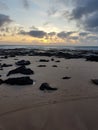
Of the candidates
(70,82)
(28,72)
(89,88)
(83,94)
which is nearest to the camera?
(83,94)

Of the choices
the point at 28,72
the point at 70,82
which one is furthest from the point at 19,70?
the point at 70,82

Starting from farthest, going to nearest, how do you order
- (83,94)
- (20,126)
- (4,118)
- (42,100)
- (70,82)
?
(70,82) < (83,94) < (42,100) < (4,118) < (20,126)

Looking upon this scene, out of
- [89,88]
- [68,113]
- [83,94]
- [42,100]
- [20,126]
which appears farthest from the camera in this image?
[89,88]

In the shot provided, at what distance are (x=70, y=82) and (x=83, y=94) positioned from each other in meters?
2.52

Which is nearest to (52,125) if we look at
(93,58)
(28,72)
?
(28,72)

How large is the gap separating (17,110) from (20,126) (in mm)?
1325

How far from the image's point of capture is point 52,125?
5734 millimetres

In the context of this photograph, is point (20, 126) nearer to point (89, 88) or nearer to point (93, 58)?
point (89, 88)

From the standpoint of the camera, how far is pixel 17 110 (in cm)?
691

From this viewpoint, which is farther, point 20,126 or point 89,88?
point 89,88

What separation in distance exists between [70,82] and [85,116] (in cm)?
506

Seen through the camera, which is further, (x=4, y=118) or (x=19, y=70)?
(x=19, y=70)

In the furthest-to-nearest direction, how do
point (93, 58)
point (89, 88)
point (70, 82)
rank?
point (93, 58)
point (70, 82)
point (89, 88)

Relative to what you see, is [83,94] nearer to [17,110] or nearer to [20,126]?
[17,110]
